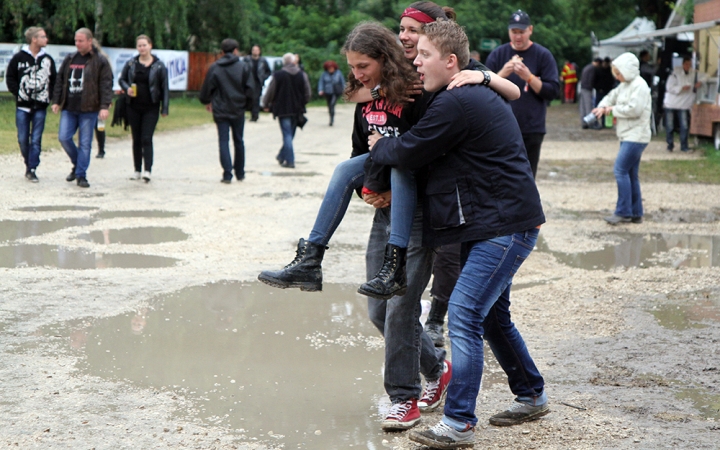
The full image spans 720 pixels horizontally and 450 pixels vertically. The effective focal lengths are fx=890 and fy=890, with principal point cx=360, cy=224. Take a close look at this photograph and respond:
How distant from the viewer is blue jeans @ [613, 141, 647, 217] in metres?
9.48

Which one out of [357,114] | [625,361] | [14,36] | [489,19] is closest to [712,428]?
[625,361]

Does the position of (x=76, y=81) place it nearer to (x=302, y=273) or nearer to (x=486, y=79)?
(x=302, y=273)

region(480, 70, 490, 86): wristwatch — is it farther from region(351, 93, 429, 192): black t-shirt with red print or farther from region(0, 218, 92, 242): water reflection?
region(0, 218, 92, 242): water reflection

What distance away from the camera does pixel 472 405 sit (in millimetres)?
3818

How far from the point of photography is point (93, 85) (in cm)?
1176

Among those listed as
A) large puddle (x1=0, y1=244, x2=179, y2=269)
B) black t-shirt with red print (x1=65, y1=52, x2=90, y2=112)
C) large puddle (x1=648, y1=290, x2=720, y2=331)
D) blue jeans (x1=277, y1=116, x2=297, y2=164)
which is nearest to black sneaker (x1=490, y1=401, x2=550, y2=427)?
large puddle (x1=648, y1=290, x2=720, y2=331)

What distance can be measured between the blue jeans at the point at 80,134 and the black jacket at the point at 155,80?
616 mm

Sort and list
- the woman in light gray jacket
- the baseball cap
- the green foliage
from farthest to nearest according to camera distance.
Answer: the green foliage → the woman in light gray jacket → the baseball cap

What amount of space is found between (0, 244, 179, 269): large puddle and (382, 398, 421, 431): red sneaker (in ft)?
12.4

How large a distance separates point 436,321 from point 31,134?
28.2 feet

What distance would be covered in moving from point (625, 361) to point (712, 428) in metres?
1.06

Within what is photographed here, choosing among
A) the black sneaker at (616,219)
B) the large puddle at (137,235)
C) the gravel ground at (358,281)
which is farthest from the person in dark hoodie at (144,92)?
the black sneaker at (616,219)

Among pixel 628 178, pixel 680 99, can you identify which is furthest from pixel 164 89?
pixel 680 99

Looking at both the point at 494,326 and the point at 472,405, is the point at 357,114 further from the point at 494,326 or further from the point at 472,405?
the point at 472,405
